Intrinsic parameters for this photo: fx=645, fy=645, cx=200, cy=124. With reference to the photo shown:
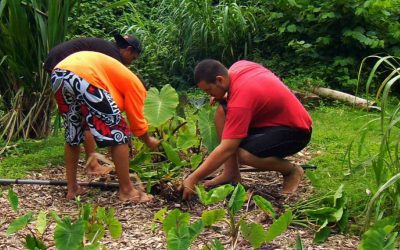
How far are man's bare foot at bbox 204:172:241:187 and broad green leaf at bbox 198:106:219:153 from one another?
0.23 meters

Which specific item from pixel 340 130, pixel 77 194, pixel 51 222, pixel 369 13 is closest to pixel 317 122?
pixel 340 130

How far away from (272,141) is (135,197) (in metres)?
0.90

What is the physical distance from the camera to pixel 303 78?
8.02 m

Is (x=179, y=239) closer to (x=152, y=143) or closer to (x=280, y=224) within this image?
(x=280, y=224)

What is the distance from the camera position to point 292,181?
4074 millimetres

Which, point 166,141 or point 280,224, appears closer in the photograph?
point 280,224

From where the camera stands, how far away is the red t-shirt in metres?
3.72

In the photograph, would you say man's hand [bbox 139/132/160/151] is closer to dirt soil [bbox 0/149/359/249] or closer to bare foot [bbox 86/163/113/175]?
dirt soil [bbox 0/149/359/249]

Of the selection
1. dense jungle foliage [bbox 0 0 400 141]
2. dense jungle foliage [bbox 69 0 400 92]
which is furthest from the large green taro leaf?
dense jungle foliage [bbox 69 0 400 92]

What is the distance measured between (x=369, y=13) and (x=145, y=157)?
485 centimetres

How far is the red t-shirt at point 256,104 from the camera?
146 inches

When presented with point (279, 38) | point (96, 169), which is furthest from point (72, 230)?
point (279, 38)

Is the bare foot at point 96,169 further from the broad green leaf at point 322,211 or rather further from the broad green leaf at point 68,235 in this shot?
the broad green leaf at point 68,235

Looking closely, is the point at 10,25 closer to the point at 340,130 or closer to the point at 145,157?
the point at 145,157
